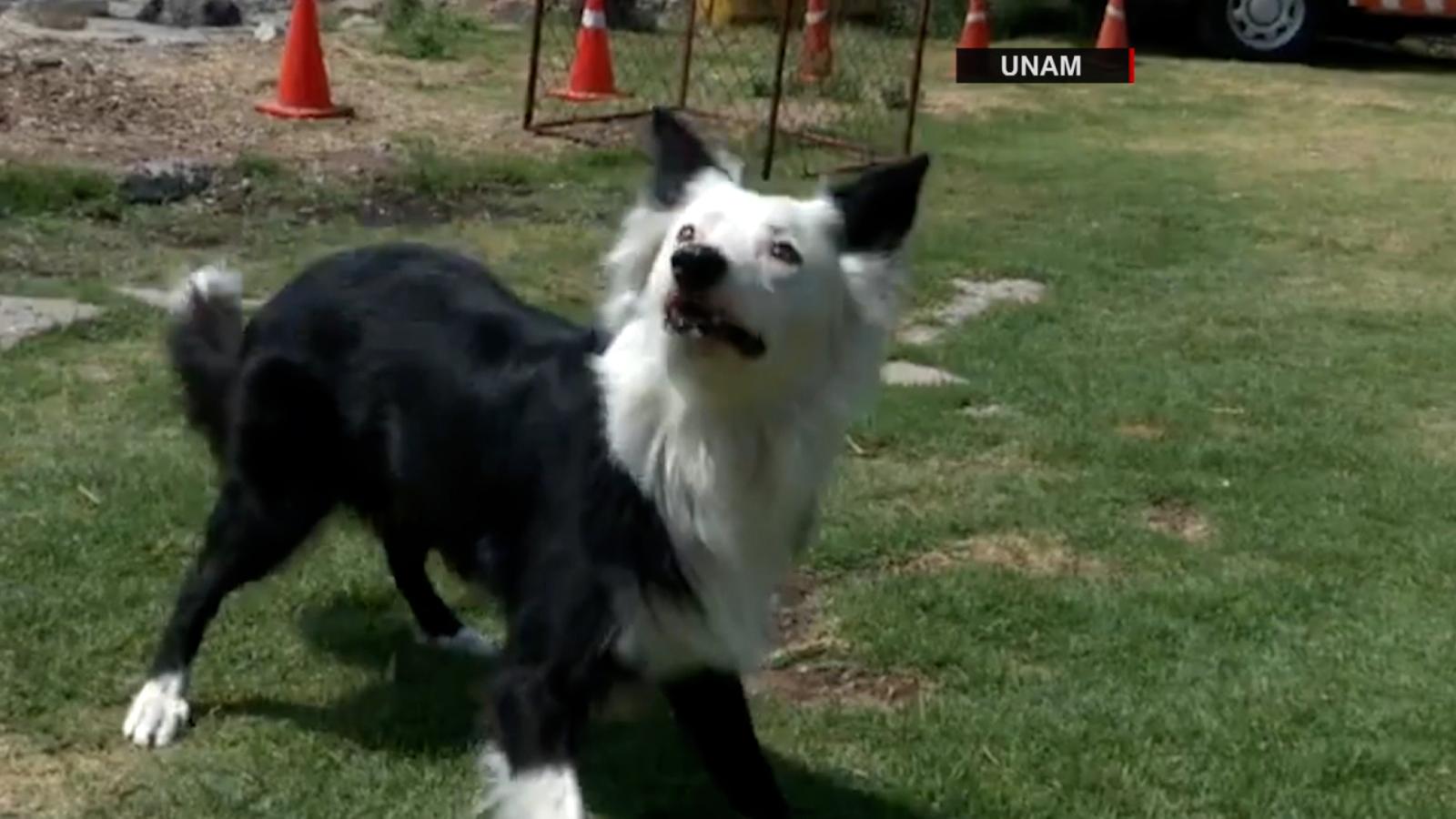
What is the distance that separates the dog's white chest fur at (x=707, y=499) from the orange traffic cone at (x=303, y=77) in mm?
7669

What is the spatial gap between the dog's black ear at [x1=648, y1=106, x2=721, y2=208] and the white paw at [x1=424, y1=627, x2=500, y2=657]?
1579 millimetres

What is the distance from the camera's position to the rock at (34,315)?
693 centimetres

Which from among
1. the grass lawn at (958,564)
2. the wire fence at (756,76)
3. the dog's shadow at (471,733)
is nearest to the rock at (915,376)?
the grass lawn at (958,564)

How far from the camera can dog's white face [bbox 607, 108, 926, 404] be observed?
334 cm

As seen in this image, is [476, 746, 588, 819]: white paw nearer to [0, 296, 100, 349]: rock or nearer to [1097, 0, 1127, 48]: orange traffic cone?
[0, 296, 100, 349]: rock

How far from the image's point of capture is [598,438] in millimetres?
3762

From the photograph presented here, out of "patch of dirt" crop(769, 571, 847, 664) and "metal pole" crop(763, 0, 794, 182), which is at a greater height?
"metal pole" crop(763, 0, 794, 182)

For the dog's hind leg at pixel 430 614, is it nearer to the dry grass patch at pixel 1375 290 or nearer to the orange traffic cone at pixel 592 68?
the dry grass patch at pixel 1375 290

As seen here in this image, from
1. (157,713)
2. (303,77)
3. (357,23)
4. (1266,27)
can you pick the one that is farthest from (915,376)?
(1266,27)

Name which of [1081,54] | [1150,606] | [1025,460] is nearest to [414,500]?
[1150,606]

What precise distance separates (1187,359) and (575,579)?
456 centimetres

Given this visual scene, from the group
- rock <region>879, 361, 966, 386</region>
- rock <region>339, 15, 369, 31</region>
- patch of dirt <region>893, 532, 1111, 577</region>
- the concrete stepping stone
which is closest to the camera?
patch of dirt <region>893, 532, 1111, 577</region>

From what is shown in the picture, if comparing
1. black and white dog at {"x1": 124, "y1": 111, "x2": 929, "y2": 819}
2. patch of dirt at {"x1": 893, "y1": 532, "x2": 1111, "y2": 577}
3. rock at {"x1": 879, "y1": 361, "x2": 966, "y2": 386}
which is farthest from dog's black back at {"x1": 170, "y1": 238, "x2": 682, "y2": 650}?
rock at {"x1": 879, "y1": 361, "x2": 966, "y2": 386}

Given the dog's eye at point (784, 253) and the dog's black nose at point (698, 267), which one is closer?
the dog's black nose at point (698, 267)
